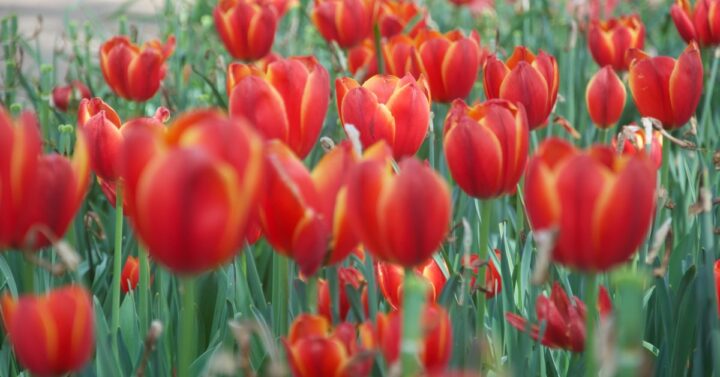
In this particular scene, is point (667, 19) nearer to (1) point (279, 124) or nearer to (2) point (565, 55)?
(2) point (565, 55)

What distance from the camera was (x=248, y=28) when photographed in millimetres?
1965

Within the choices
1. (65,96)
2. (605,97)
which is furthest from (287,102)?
(65,96)

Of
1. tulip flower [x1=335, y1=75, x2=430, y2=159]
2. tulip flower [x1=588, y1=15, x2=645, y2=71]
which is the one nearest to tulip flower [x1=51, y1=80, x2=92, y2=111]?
tulip flower [x1=588, y1=15, x2=645, y2=71]

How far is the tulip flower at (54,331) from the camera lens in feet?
2.02

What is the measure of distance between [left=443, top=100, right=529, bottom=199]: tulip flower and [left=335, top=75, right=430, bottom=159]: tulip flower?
0.44ft

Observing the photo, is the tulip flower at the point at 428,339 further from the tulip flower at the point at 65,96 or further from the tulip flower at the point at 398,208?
the tulip flower at the point at 65,96

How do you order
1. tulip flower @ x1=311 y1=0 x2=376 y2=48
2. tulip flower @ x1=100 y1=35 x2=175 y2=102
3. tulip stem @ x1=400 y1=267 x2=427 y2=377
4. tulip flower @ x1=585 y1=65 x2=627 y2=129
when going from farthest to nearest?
tulip flower @ x1=311 y1=0 x2=376 y2=48 < tulip flower @ x1=100 y1=35 x2=175 y2=102 < tulip flower @ x1=585 y1=65 x2=627 y2=129 < tulip stem @ x1=400 y1=267 x2=427 y2=377

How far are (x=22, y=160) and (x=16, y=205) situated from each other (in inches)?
1.2

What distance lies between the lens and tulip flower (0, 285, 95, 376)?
0.62 metres

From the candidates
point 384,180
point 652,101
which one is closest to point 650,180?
point 384,180

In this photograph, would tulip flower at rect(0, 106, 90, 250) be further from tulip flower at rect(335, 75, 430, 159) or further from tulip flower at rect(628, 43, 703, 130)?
tulip flower at rect(628, 43, 703, 130)

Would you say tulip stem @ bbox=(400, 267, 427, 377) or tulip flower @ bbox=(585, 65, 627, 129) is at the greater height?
tulip stem @ bbox=(400, 267, 427, 377)

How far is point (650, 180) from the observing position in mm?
639

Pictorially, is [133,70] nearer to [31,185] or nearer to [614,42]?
[614,42]
